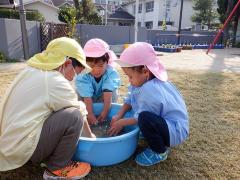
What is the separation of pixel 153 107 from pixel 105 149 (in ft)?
1.26

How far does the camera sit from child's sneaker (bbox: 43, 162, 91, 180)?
5.07 ft

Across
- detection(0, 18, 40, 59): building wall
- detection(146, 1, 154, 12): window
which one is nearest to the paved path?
detection(0, 18, 40, 59): building wall

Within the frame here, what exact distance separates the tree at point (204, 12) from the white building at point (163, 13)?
2.67m

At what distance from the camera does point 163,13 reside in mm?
26609

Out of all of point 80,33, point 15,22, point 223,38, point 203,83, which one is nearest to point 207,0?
point 223,38

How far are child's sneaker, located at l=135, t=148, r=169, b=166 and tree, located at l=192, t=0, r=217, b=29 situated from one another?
2395cm

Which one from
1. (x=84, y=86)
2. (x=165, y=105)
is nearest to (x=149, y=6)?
(x=84, y=86)

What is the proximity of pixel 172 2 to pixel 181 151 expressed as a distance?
88.4 feet

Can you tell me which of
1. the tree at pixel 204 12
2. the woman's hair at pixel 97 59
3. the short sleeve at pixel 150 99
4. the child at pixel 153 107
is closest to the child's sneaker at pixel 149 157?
the child at pixel 153 107

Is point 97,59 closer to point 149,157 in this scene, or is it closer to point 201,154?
point 149,157

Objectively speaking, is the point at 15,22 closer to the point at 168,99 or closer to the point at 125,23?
the point at 168,99

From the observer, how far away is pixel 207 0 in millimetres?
23312

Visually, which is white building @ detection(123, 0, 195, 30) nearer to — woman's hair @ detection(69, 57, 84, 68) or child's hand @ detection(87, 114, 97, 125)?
child's hand @ detection(87, 114, 97, 125)

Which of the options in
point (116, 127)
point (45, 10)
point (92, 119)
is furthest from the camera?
point (45, 10)
